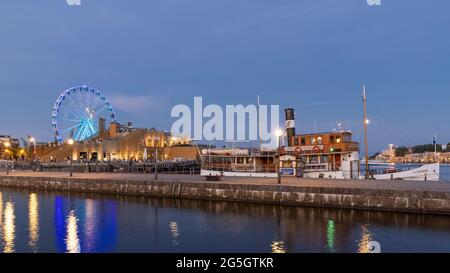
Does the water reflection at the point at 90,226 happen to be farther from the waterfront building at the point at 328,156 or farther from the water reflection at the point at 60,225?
the waterfront building at the point at 328,156

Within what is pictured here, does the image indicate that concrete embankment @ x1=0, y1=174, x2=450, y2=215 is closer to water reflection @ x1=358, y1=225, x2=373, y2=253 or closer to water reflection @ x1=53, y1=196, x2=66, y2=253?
water reflection @ x1=358, y1=225, x2=373, y2=253

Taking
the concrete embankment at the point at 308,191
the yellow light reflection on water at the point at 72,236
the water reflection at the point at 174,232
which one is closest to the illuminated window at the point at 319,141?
the concrete embankment at the point at 308,191

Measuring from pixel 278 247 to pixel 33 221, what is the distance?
16636 mm

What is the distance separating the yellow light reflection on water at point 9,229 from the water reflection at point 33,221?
0.82m

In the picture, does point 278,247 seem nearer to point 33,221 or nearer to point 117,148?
point 33,221

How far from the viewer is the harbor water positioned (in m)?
19.4

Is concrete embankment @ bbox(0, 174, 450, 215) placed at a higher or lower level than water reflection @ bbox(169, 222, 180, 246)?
higher

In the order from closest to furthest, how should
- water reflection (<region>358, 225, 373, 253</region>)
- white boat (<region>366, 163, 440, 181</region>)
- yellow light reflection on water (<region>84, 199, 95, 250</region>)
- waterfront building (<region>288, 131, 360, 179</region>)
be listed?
water reflection (<region>358, 225, 373, 253</region>) < yellow light reflection on water (<region>84, 199, 95, 250</region>) < white boat (<region>366, 163, 440, 181</region>) < waterfront building (<region>288, 131, 360, 179</region>)

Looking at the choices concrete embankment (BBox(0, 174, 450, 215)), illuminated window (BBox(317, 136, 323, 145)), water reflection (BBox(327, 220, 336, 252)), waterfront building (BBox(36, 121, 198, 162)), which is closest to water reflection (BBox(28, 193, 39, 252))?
concrete embankment (BBox(0, 174, 450, 215))

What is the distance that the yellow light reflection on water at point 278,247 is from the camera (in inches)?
722

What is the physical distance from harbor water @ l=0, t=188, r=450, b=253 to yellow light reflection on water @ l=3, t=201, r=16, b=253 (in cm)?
4

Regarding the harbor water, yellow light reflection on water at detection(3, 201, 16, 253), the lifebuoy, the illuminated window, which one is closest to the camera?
the harbor water

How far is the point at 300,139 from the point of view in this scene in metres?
47.8
